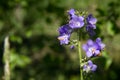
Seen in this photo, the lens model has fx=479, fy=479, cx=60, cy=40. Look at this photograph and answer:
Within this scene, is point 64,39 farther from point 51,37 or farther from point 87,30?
point 51,37

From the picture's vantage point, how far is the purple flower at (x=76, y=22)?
8.19 feet

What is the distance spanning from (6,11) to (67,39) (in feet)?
7.57

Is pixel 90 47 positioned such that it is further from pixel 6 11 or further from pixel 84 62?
pixel 6 11

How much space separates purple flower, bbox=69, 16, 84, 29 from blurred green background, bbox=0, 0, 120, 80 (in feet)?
1.25

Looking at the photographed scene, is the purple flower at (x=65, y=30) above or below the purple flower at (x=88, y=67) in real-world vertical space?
above

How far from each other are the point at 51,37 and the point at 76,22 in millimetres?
2743

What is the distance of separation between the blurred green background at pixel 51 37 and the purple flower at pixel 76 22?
0.38 meters

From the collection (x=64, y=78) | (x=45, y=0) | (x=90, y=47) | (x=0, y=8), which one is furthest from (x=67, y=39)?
(x=64, y=78)

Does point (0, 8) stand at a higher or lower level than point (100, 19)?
higher

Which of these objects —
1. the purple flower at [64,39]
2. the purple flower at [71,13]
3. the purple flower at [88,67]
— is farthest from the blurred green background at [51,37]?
the purple flower at [71,13]

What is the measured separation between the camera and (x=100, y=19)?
4.00 metres

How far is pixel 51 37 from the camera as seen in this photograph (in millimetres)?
5234

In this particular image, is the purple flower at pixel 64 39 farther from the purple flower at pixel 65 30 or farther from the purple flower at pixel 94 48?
the purple flower at pixel 94 48

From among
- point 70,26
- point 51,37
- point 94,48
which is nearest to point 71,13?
point 70,26
